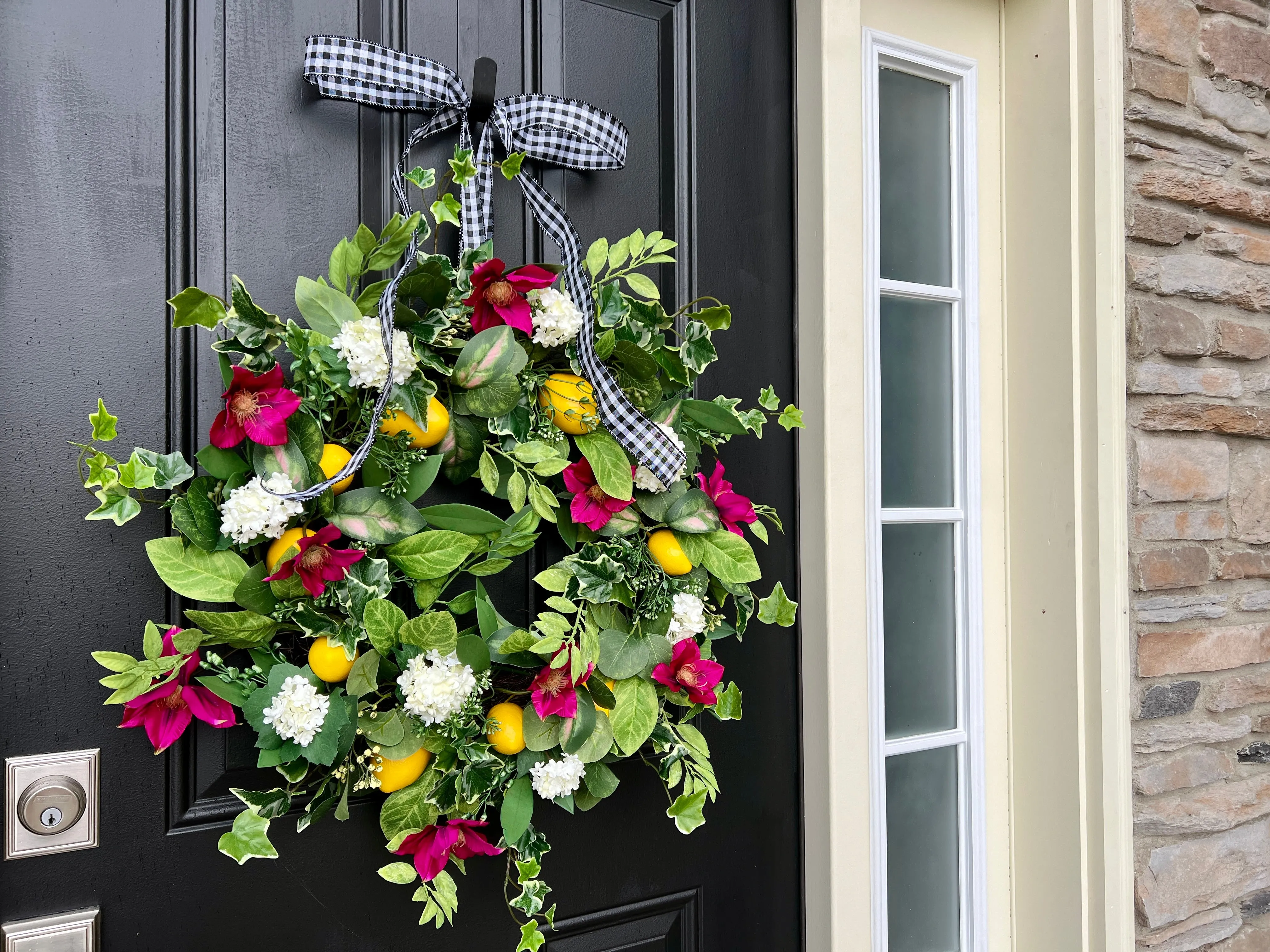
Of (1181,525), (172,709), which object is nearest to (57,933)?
(172,709)

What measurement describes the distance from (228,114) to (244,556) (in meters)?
0.44

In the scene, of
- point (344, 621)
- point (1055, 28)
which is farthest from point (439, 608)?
point (1055, 28)

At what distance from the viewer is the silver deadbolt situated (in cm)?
70

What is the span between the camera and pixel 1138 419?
3.57 ft

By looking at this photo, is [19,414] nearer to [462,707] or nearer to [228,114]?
[228,114]

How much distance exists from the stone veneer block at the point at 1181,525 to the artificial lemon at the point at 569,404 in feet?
2.65

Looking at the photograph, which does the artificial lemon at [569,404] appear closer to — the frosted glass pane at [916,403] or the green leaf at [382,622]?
the green leaf at [382,622]

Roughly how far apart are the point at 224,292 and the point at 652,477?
0.46 meters

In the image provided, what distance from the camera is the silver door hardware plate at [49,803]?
70cm

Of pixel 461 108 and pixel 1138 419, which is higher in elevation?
pixel 461 108

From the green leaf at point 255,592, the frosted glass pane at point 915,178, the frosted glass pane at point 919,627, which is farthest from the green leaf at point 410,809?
the frosted glass pane at point 915,178

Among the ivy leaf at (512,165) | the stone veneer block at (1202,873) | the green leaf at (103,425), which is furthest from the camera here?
the stone veneer block at (1202,873)

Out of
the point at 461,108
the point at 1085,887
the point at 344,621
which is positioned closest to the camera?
the point at 344,621

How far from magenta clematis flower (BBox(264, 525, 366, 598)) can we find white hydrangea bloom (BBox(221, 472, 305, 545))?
27 millimetres
